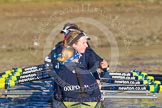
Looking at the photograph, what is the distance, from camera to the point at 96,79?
12.9 m

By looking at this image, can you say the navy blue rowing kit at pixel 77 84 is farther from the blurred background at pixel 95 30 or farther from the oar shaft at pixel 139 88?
the oar shaft at pixel 139 88

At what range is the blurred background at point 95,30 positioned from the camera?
2131 cm

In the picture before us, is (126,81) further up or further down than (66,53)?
further down

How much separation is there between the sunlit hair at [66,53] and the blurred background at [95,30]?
1976mm

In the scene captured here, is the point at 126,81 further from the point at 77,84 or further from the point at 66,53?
the point at 66,53

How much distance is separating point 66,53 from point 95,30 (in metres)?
18.6

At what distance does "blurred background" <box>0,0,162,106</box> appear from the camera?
69.9 feet

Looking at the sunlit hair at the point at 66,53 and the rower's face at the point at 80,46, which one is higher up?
the rower's face at the point at 80,46

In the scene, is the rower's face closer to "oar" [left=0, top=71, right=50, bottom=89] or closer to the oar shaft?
the oar shaft

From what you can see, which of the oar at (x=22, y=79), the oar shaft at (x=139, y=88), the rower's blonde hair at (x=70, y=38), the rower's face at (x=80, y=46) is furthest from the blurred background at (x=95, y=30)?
the rower's face at (x=80, y=46)

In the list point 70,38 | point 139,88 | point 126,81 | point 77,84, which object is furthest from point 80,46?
point 126,81

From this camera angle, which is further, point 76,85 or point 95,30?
point 95,30

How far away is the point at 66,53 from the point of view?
12.2m

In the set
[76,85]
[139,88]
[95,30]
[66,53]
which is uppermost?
[66,53]
